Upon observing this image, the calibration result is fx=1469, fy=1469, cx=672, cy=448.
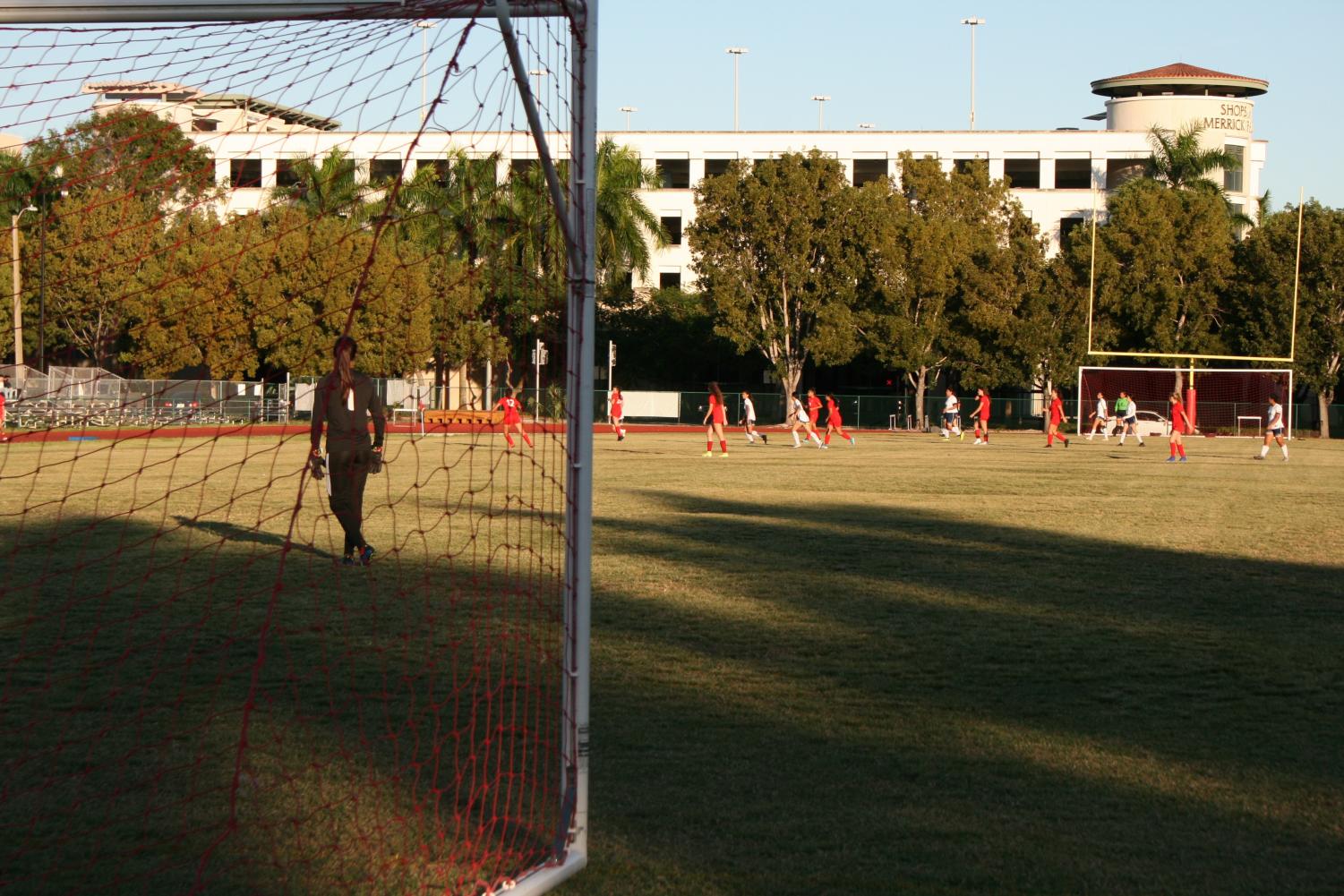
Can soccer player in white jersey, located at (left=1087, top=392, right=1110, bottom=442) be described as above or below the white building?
below

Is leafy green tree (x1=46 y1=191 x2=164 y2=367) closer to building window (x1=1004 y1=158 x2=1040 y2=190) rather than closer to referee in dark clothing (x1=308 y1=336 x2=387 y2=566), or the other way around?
referee in dark clothing (x1=308 y1=336 x2=387 y2=566)

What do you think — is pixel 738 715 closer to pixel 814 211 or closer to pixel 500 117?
pixel 500 117

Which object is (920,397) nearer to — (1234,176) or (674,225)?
(674,225)

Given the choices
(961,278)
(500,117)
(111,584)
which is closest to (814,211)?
(961,278)

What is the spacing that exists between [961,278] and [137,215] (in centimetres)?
5249

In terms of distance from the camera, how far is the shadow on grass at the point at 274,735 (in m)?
4.91

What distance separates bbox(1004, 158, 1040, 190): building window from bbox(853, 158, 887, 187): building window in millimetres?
5844

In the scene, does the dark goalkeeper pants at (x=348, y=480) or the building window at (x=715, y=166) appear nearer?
the dark goalkeeper pants at (x=348, y=480)

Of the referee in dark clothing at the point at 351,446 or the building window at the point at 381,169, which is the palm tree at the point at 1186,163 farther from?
the building window at the point at 381,169

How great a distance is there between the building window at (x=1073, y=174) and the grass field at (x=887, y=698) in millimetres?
56188

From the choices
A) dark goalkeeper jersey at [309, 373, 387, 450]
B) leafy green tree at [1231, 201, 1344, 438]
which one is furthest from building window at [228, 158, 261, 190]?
leafy green tree at [1231, 201, 1344, 438]

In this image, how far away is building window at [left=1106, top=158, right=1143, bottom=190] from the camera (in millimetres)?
68688

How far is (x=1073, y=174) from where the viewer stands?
231 ft

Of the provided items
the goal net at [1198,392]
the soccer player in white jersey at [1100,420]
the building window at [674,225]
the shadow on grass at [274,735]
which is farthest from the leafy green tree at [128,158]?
the building window at [674,225]
